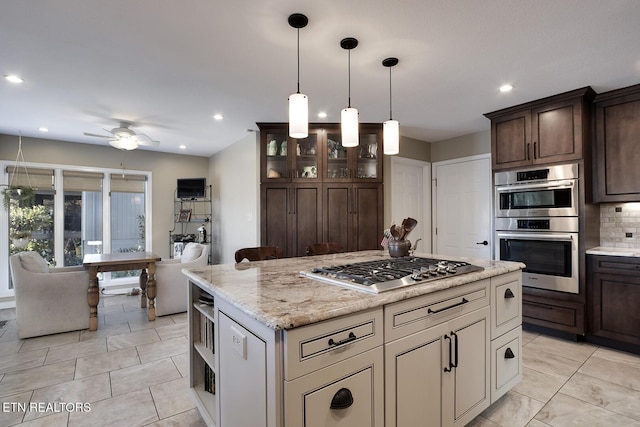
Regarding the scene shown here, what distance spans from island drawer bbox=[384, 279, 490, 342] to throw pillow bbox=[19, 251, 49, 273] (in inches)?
153

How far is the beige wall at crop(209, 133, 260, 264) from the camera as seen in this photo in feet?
14.9

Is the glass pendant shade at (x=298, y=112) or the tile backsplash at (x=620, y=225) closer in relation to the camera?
the glass pendant shade at (x=298, y=112)

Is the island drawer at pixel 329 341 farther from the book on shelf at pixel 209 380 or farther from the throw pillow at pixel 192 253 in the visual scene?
the throw pillow at pixel 192 253

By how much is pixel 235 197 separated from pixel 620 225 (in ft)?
16.3

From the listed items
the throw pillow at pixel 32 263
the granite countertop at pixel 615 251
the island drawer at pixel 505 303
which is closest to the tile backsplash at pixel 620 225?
the granite countertop at pixel 615 251

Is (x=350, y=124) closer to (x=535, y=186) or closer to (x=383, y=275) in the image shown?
(x=383, y=275)

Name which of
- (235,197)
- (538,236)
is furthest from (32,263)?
(538,236)

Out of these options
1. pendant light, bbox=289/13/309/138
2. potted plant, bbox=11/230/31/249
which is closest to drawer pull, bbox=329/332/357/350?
pendant light, bbox=289/13/309/138

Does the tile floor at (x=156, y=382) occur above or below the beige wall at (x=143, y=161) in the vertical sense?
below

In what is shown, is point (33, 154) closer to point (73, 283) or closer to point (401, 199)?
point (73, 283)

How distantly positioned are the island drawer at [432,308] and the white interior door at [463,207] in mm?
2888

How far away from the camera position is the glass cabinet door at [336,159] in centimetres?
410

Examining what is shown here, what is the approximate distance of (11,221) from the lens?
4.68m

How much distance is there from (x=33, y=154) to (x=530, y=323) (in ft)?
23.7
